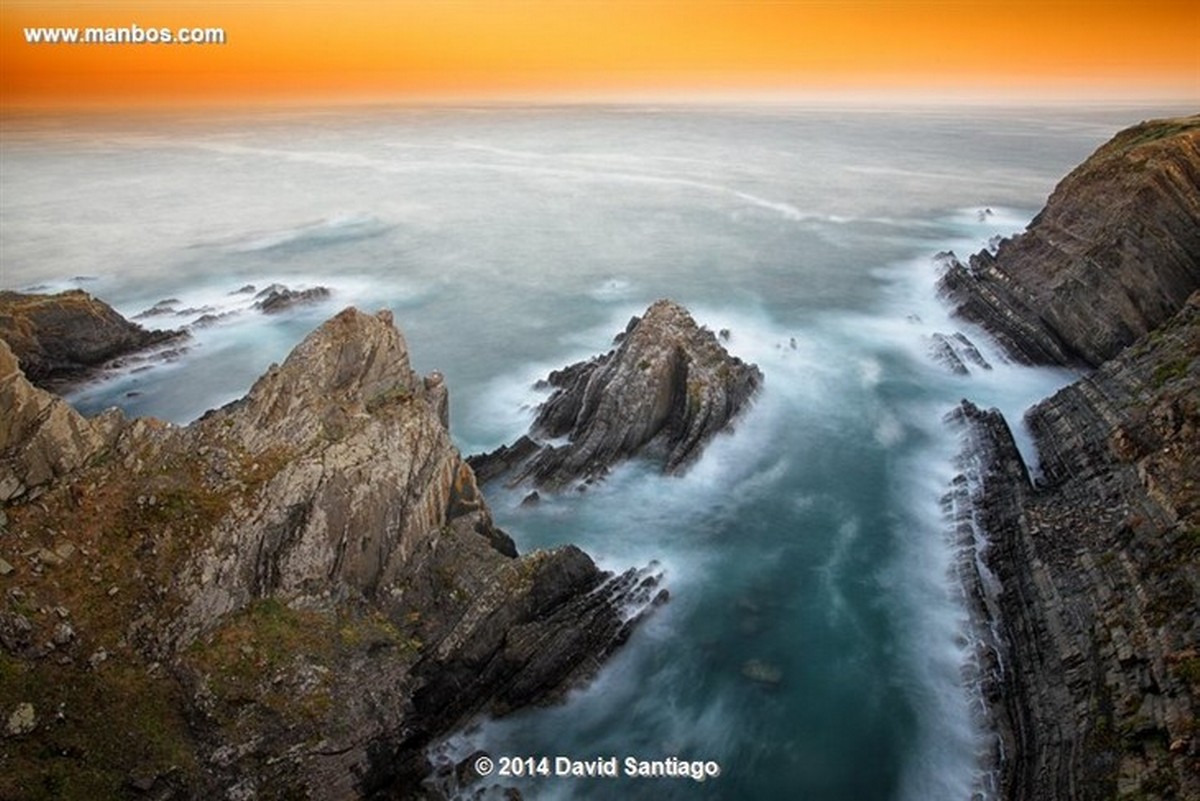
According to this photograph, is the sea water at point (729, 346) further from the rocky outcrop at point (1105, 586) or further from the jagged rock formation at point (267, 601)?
the jagged rock formation at point (267, 601)

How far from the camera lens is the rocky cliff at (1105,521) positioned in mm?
16484

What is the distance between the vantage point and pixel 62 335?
1571 inches

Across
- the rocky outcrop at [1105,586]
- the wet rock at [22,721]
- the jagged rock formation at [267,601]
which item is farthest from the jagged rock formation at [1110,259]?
the wet rock at [22,721]

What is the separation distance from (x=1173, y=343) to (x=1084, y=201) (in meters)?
19.1

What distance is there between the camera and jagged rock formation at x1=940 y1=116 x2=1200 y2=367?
37188 millimetres

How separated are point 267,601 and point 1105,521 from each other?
2464 cm

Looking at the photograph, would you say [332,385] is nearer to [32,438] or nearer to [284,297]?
[32,438]

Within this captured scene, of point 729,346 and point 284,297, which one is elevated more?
point 284,297

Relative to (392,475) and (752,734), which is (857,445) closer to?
(752,734)

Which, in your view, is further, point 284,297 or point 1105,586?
point 284,297

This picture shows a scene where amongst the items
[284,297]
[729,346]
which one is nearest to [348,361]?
[729,346]

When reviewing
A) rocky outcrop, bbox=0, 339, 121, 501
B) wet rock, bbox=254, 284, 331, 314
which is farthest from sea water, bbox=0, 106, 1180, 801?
rocky outcrop, bbox=0, 339, 121, 501

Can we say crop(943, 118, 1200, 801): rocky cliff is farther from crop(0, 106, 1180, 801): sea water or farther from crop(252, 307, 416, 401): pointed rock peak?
crop(252, 307, 416, 401): pointed rock peak

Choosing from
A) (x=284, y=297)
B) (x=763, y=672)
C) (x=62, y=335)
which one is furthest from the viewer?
(x=284, y=297)
